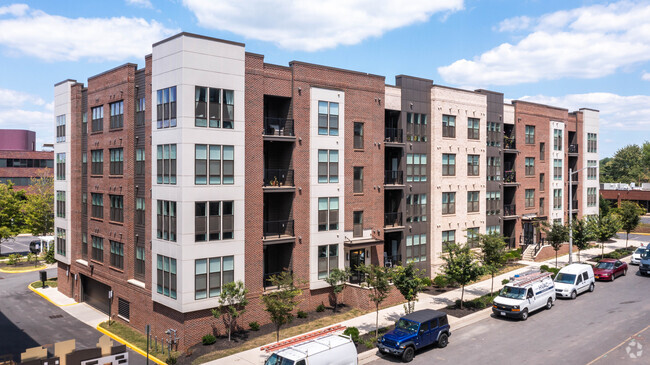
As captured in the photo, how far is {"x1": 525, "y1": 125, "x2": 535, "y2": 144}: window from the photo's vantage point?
51.9 m

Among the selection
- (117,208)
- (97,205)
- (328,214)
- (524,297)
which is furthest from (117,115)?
(524,297)

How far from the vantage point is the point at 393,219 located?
130ft

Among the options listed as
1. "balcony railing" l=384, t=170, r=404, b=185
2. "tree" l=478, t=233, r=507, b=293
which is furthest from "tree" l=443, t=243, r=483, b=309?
"balcony railing" l=384, t=170, r=404, b=185

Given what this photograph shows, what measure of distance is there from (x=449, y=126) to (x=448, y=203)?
23.8ft

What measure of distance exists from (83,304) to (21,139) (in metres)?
74.3

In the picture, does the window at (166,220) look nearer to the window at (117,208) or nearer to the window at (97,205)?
the window at (117,208)

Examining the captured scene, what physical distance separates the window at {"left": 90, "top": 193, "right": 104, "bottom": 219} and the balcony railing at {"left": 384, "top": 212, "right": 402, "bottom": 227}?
2326 cm

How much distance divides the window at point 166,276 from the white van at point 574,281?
28.3 m

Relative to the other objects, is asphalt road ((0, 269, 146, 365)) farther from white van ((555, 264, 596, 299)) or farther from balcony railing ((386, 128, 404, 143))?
white van ((555, 264, 596, 299))

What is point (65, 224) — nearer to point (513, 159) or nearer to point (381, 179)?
point (381, 179)

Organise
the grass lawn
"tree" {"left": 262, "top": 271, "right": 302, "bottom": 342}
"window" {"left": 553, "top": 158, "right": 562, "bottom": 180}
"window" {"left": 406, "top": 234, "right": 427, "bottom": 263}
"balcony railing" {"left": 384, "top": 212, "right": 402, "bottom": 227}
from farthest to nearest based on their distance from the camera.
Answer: "window" {"left": 553, "top": 158, "right": 562, "bottom": 180}
"window" {"left": 406, "top": 234, "right": 427, "bottom": 263}
"balcony railing" {"left": 384, "top": 212, "right": 402, "bottom": 227}
"tree" {"left": 262, "top": 271, "right": 302, "bottom": 342}
the grass lawn

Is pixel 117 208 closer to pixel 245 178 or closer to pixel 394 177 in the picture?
pixel 245 178

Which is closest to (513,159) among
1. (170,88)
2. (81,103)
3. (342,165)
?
(342,165)

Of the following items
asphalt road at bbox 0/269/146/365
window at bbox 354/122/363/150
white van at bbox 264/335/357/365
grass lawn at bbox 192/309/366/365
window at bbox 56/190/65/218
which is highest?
window at bbox 354/122/363/150
